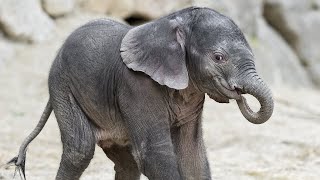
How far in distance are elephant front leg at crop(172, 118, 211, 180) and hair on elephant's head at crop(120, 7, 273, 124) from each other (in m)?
0.36

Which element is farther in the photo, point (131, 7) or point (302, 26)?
point (302, 26)

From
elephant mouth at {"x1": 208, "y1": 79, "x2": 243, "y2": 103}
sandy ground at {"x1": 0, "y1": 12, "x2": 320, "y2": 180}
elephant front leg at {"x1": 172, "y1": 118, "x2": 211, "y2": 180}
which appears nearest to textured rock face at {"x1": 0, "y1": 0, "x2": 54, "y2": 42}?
sandy ground at {"x1": 0, "y1": 12, "x2": 320, "y2": 180}

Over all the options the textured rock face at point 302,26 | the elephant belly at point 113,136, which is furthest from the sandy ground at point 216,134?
the textured rock face at point 302,26

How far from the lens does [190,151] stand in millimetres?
5223

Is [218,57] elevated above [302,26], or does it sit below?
below

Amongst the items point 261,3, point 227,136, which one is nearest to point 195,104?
point 227,136

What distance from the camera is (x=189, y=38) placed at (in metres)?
4.91

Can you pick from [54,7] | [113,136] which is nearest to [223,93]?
[113,136]

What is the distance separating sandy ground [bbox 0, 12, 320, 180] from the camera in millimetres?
7457

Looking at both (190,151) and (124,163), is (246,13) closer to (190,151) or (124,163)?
(124,163)

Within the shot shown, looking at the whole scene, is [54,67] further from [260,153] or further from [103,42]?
[260,153]

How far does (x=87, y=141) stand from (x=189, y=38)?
3.10ft

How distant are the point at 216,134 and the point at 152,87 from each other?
15.5 ft

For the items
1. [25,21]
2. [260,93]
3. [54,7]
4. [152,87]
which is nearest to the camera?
[260,93]
